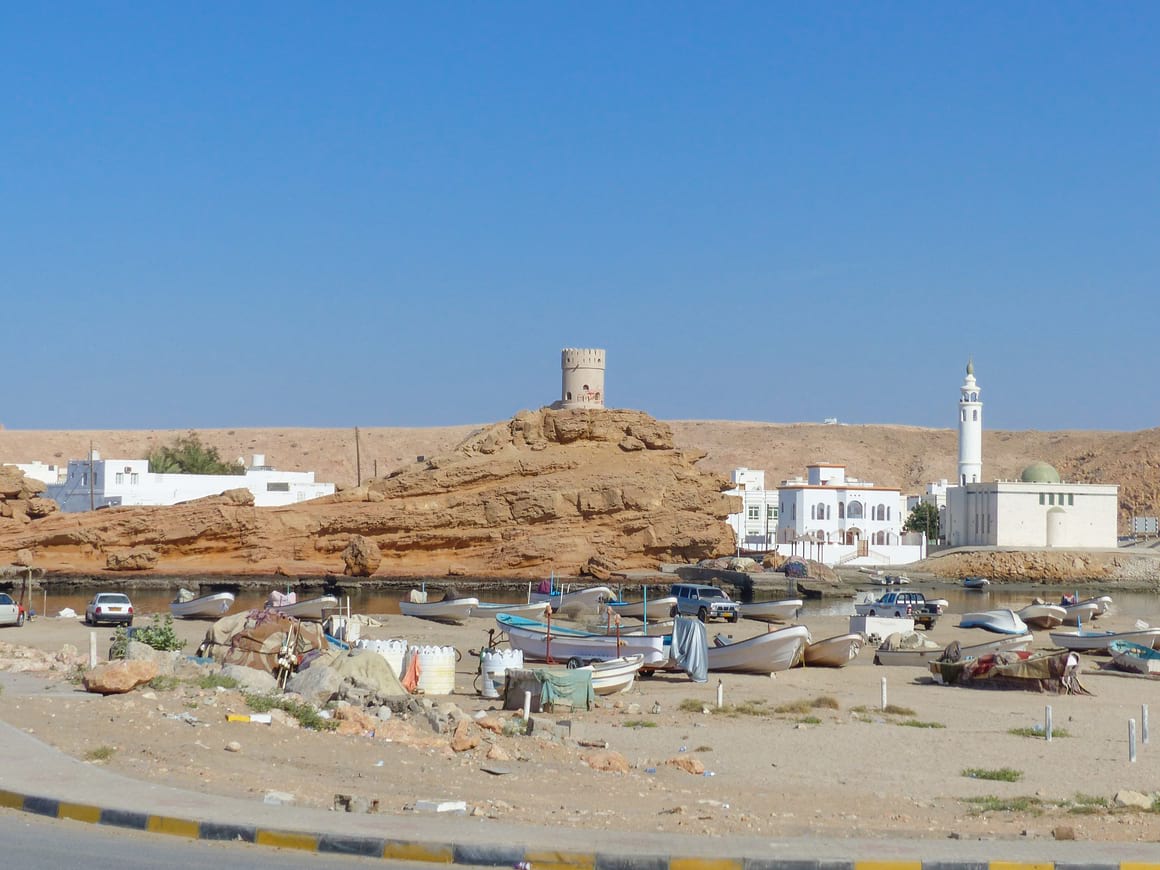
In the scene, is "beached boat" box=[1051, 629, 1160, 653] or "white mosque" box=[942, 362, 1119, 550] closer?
"beached boat" box=[1051, 629, 1160, 653]

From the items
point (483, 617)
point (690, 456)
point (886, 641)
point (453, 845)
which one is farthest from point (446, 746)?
point (690, 456)

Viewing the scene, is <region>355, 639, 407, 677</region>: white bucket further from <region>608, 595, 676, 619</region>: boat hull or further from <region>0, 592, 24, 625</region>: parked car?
<region>608, 595, 676, 619</region>: boat hull

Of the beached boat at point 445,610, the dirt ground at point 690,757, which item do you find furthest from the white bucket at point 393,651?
the beached boat at point 445,610

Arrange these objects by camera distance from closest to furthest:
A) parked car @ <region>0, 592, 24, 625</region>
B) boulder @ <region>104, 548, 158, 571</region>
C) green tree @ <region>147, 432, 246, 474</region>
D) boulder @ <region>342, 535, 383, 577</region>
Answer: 1. parked car @ <region>0, 592, 24, 625</region>
2. boulder @ <region>342, 535, 383, 577</region>
3. boulder @ <region>104, 548, 158, 571</region>
4. green tree @ <region>147, 432, 246, 474</region>

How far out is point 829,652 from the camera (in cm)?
2936

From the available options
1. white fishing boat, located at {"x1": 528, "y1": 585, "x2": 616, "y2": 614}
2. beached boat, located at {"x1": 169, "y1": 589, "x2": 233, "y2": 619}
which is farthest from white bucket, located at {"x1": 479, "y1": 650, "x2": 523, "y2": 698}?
white fishing boat, located at {"x1": 528, "y1": 585, "x2": 616, "y2": 614}

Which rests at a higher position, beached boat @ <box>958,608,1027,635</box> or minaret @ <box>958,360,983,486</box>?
minaret @ <box>958,360,983,486</box>

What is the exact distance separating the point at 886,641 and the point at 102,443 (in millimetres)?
145560

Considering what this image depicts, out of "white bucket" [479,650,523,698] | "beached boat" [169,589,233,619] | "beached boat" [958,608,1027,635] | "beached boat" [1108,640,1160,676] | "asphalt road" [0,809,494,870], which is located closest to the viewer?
"asphalt road" [0,809,494,870]

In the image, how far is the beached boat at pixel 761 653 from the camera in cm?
2767

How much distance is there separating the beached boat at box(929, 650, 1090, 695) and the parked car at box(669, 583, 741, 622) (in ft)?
60.9

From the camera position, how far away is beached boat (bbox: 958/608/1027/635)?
42.2m

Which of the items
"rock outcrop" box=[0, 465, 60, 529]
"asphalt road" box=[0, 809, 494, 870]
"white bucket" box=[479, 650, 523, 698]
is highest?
"rock outcrop" box=[0, 465, 60, 529]

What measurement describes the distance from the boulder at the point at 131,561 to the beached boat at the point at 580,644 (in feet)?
128
